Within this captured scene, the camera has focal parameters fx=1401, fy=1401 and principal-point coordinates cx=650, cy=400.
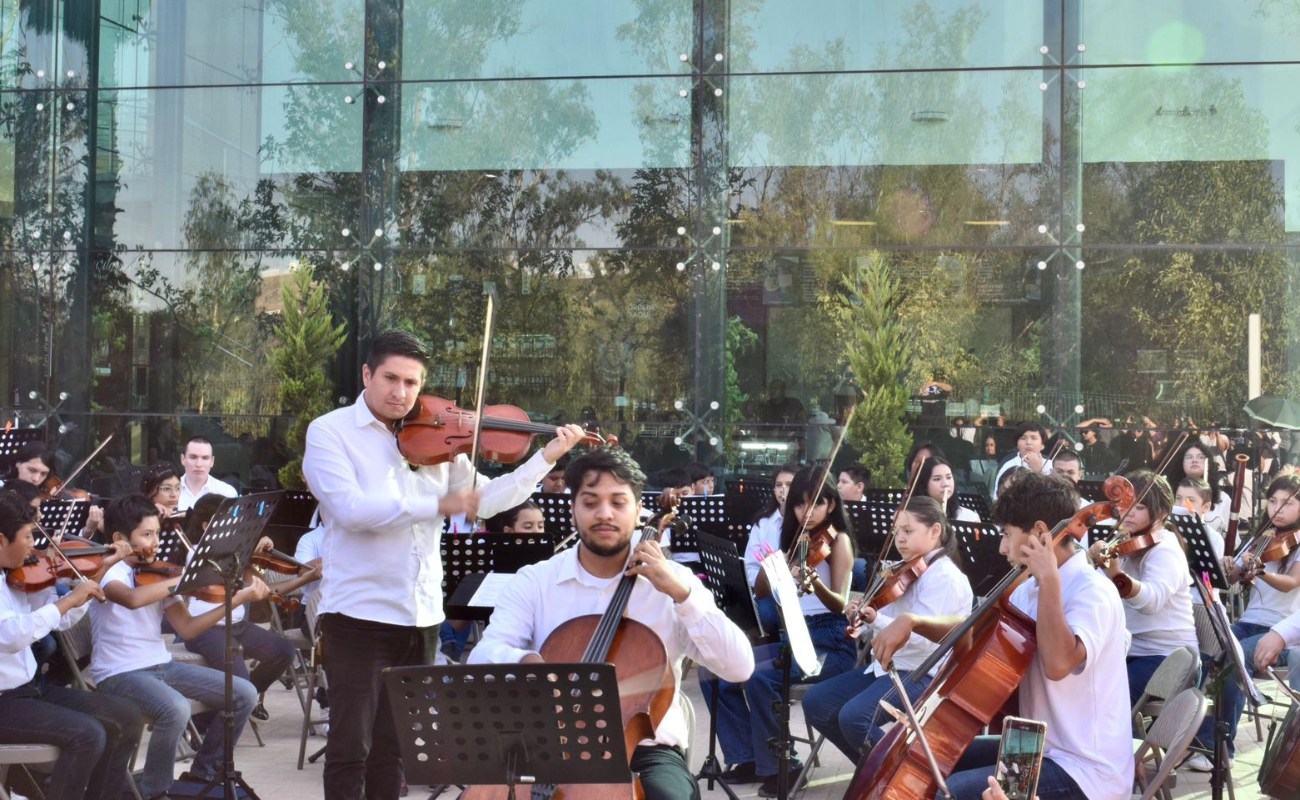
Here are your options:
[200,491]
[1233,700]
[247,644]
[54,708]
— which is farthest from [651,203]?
[54,708]

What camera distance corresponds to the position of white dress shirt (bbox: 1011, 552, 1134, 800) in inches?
172

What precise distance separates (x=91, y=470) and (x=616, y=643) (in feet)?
40.7

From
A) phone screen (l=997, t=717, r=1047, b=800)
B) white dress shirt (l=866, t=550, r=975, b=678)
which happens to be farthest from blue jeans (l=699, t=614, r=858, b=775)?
phone screen (l=997, t=717, r=1047, b=800)

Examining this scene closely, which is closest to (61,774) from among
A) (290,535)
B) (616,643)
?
(616,643)

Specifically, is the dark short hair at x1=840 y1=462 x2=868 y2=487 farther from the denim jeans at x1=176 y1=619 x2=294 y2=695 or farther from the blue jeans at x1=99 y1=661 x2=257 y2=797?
the blue jeans at x1=99 y1=661 x2=257 y2=797

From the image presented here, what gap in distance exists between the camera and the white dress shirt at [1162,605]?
6590 millimetres

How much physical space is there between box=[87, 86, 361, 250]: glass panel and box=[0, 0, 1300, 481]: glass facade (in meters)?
0.03

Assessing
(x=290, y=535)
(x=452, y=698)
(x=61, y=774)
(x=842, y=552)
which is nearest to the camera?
(x=452, y=698)

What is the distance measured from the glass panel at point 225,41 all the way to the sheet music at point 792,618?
35.1ft

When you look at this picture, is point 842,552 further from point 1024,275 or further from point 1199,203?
point 1199,203

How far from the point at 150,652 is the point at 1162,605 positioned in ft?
15.9

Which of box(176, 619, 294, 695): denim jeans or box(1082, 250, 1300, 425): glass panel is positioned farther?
box(1082, 250, 1300, 425): glass panel

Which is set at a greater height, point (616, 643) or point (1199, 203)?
point (1199, 203)

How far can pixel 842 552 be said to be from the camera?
7875mm
